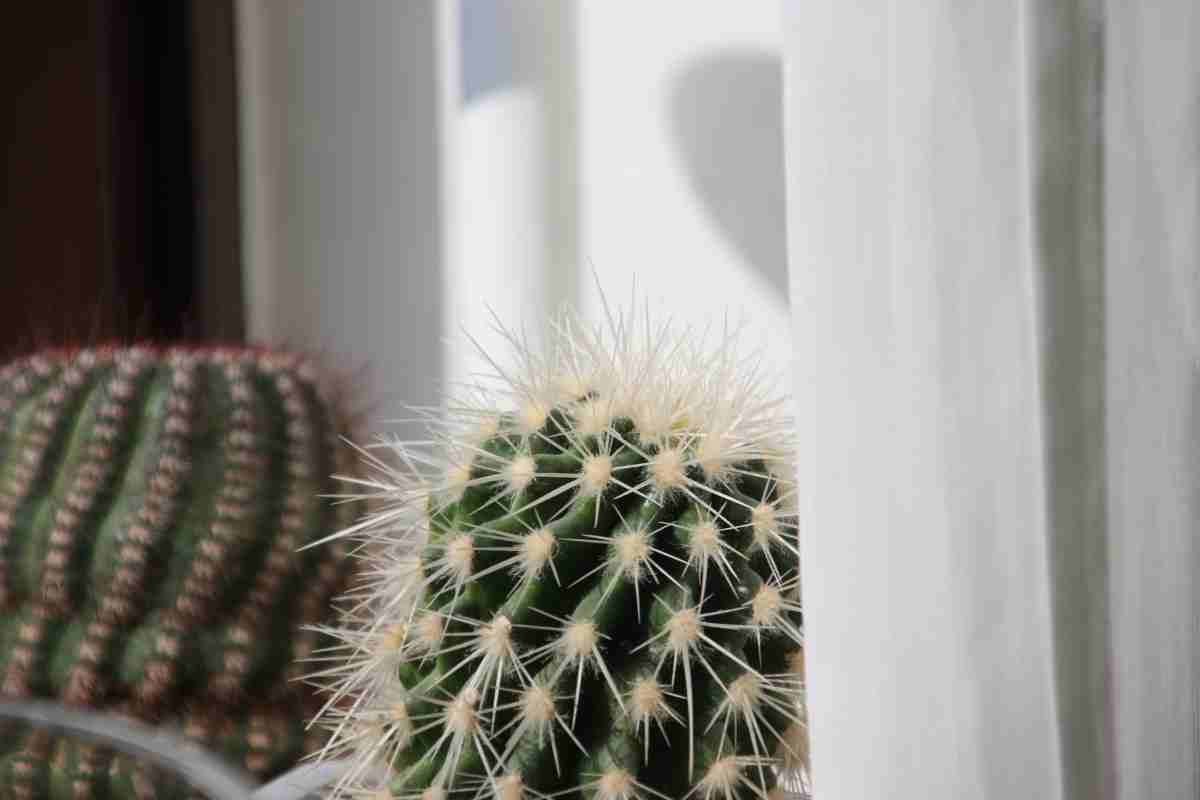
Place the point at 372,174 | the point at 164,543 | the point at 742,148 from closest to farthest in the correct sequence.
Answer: the point at 164,543, the point at 742,148, the point at 372,174

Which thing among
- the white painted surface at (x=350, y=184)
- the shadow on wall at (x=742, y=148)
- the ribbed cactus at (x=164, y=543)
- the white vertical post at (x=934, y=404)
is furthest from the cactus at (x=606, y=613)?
the white painted surface at (x=350, y=184)

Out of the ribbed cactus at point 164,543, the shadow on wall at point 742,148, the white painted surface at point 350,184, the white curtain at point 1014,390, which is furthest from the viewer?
the white painted surface at point 350,184

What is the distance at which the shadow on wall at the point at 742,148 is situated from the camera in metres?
0.86

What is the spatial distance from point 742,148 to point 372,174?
0.49m

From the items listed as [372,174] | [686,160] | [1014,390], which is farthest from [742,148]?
[1014,390]

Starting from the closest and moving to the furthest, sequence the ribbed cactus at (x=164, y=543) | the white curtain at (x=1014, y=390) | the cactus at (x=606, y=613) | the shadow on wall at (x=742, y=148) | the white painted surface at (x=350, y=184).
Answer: the white curtain at (x=1014, y=390)
the cactus at (x=606, y=613)
the ribbed cactus at (x=164, y=543)
the shadow on wall at (x=742, y=148)
the white painted surface at (x=350, y=184)

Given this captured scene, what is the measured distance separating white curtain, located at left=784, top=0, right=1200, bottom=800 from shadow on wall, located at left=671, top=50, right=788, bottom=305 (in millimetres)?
550

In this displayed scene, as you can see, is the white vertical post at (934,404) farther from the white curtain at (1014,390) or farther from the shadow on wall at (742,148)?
the shadow on wall at (742,148)

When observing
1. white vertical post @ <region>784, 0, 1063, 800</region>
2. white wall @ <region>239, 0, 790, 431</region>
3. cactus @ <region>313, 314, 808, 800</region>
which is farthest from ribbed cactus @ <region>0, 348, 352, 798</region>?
white vertical post @ <region>784, 0, 1063, 800</region>

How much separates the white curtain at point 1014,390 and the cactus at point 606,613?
10 centimetres

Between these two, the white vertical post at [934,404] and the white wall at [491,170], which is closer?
the white vertical post at [934,404]

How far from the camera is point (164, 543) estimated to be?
28.7 inches

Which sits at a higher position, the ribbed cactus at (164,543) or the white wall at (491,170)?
the white wall at (491,170)

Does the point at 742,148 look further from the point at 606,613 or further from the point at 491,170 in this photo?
the point at 606,613
